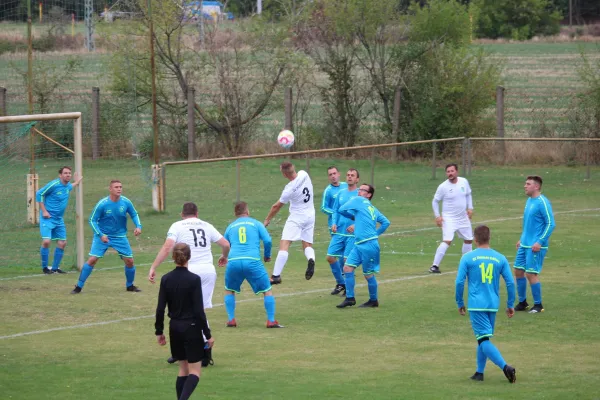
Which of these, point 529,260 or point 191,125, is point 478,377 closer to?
point 529,260

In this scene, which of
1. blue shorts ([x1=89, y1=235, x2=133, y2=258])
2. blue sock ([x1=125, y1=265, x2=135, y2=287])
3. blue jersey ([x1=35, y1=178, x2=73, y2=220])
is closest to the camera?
blue shorts ([x1=89, y1=235, x2=133, y2=258])

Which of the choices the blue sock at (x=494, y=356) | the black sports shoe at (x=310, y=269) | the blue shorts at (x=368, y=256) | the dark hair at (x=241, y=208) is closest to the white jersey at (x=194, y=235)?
the dark hair at (x=241, y=208)

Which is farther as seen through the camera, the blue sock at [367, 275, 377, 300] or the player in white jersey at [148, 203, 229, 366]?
the blue sock at [367, 275, 377, 300]

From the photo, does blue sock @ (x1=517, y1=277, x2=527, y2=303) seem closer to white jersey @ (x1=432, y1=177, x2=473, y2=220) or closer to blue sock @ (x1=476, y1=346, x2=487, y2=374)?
white jersey @ (x1=432, y1=177, x2=473, y2=220)

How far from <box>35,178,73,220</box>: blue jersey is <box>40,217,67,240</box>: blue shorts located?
10 centimetres

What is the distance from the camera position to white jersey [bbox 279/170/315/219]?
56.5ft

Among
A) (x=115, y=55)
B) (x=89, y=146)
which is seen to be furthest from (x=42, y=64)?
(x=89, y=146)

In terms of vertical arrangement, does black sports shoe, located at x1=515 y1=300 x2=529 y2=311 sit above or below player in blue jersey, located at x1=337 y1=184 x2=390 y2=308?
below

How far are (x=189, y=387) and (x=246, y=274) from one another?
162 inches

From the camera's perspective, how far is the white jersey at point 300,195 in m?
17.2

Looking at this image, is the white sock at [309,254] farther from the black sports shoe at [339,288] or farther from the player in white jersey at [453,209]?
the player in white jersey at [453,209]

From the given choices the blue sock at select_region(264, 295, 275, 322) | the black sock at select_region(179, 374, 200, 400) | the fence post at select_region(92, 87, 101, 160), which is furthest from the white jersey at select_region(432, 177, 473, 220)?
the fence post at select_region(92, 87, 101, 160)

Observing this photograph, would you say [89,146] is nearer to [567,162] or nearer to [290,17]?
[290,17]

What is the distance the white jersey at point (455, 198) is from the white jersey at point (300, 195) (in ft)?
8.50
